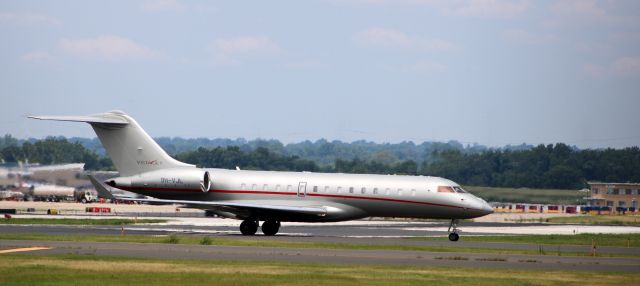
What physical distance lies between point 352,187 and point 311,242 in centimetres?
699

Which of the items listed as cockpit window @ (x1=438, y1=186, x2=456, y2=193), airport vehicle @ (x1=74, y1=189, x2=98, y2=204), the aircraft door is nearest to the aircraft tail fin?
the aircraft door

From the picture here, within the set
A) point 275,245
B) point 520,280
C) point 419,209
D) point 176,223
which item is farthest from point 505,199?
point 520,280

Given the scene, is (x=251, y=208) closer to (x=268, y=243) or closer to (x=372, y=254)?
(x=268, y=243)

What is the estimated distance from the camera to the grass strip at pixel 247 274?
101 ft

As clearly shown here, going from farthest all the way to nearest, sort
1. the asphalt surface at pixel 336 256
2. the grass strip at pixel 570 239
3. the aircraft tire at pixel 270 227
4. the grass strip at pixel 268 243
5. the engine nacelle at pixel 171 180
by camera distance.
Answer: the engine nacelle at pixel 171 180 < the aircraft tire at pixel 270 227 < the grass strip at pixel 570 239 < the grass strip at pixel 268 243 < the asphalt surface at pixel 336 256

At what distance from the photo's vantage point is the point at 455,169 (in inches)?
7820

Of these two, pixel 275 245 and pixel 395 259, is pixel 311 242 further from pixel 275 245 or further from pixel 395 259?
pixel 395 259

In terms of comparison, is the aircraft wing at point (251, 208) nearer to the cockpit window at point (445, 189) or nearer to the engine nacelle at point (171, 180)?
the engine nacelle at point (171, 180)

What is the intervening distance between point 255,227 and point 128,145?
787 centimetres

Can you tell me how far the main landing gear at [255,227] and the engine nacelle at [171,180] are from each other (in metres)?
2.71

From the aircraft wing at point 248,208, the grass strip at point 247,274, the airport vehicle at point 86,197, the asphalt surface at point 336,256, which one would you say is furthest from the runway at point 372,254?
the airport vehicle at point 86,197

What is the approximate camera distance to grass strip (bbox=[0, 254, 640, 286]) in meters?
30.7

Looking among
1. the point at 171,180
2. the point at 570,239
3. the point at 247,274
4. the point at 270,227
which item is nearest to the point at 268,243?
the point at 270,227

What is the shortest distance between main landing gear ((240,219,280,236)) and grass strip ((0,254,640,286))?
18521mm
